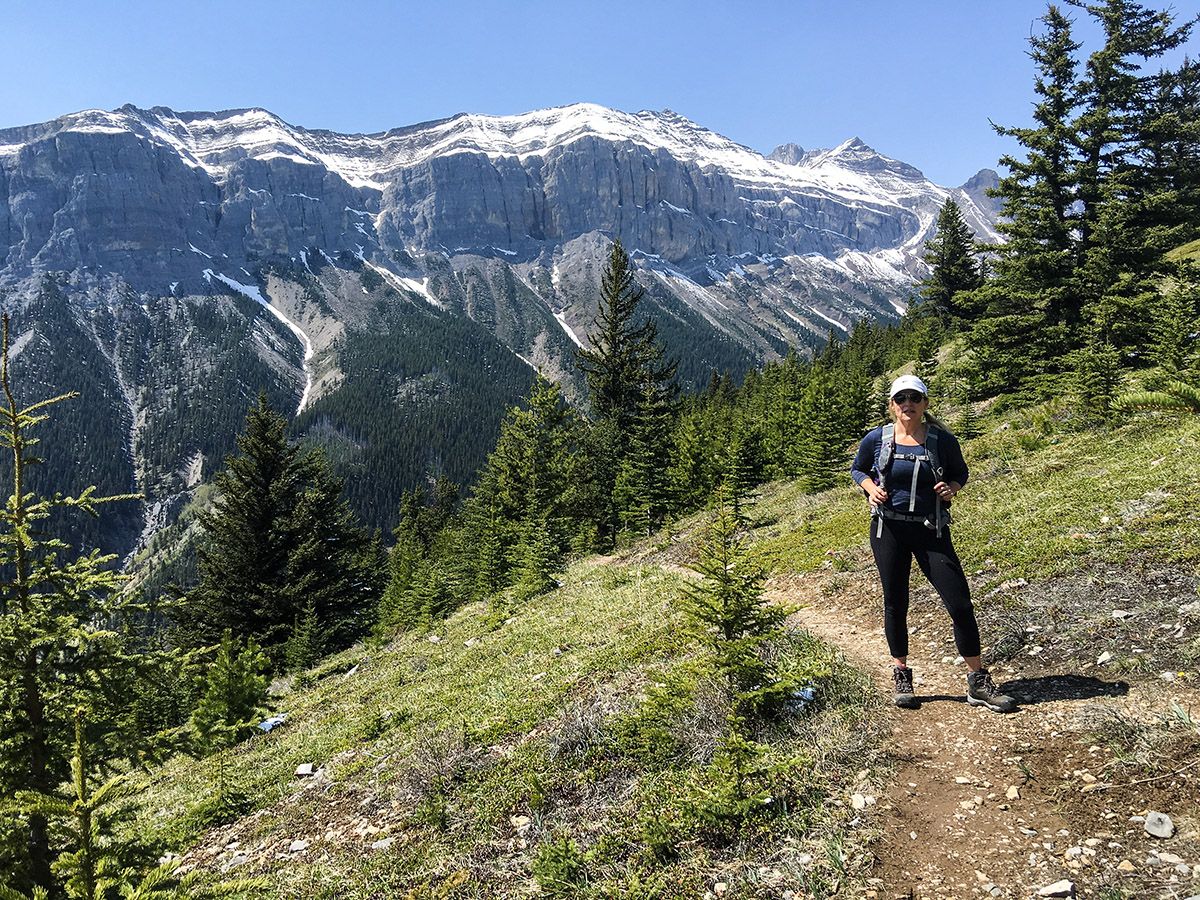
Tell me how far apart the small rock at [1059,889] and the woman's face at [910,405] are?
13.3ft

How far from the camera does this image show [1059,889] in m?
3.51

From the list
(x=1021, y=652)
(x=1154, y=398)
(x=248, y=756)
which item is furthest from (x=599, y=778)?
(x=1154, y=398)

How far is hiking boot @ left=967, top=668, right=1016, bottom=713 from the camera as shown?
5.51m

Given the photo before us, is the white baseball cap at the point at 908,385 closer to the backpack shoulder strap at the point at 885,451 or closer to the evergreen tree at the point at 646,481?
the backpack shoulder strap at the point at 885,451

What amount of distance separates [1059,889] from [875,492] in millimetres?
3502

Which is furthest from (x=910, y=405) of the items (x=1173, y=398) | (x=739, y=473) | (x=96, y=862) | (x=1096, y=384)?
(x=739, y=473)

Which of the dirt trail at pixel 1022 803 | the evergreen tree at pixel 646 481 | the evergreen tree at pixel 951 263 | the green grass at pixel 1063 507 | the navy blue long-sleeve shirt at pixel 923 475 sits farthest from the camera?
the evergreen tree at pixel 951 263

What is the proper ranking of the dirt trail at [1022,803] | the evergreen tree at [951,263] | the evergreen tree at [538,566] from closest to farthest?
the dirt trail at [1022,803] → the evergreen tree at [538,566] → the evergreen tree at [951,263]

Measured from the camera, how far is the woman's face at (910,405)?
20.3ft

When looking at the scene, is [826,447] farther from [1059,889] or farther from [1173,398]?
[1059,889]

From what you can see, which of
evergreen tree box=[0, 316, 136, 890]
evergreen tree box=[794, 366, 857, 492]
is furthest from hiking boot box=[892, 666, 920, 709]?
evergreen tree box=[794, 366, 857, 492]

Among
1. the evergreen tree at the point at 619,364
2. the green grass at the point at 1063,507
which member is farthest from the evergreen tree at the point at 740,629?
the evergreen tree at the point at 619,364

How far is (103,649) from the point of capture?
579 cm

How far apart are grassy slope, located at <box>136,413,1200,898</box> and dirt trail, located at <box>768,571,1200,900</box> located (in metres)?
0.36
